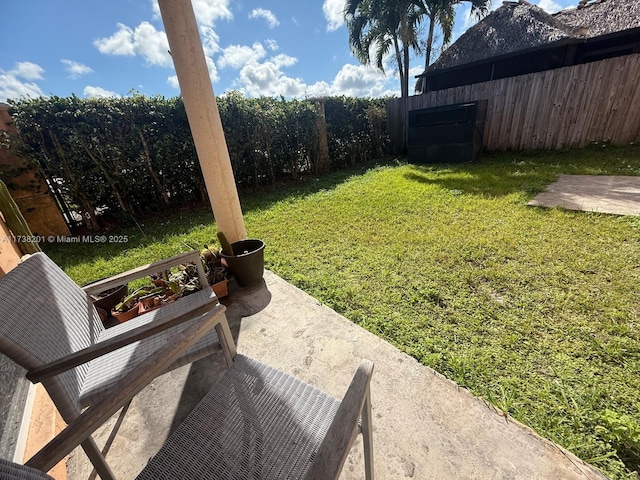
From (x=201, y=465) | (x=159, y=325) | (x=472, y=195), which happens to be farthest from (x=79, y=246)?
(x=472, y=195)

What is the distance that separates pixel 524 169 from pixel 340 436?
6.69m

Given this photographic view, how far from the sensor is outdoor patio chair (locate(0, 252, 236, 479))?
0.91 m

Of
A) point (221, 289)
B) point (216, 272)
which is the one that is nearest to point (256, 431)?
point (221, 289)

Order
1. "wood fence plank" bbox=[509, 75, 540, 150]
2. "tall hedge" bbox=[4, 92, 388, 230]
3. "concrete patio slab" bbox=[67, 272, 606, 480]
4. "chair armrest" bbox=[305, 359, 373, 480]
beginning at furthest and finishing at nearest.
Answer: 1. "wood fence plank" bbox=[509, 75, 540, 150]
2. "tall hedge" bbox=[4, 92, 388, 230]
3. "concrete patio slab" bbox=[67, 272, 606, 480]
4. "chair armrest" bbox=[305, 359, 373, 480]

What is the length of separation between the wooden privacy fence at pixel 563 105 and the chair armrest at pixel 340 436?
8558 mm

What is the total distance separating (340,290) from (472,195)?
3.25 m

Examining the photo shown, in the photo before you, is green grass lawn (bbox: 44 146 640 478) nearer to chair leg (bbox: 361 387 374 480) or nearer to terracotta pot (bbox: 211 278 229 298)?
terracotta pot (bbox: 211 278 229 298)

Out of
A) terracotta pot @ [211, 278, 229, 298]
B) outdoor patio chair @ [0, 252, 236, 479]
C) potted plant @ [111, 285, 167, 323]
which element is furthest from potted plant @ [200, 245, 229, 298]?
outdoor patio chair @ [0, 252, 236, 479]

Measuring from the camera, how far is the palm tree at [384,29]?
1024cm

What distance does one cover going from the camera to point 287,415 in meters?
0.96

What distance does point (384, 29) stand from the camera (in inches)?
430

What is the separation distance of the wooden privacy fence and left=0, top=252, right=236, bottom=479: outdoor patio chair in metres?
8.70

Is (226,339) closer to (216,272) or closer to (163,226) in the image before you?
(216,272)

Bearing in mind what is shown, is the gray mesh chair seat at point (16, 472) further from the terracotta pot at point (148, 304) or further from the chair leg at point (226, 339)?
the terracotta pot at point (148, 304)
